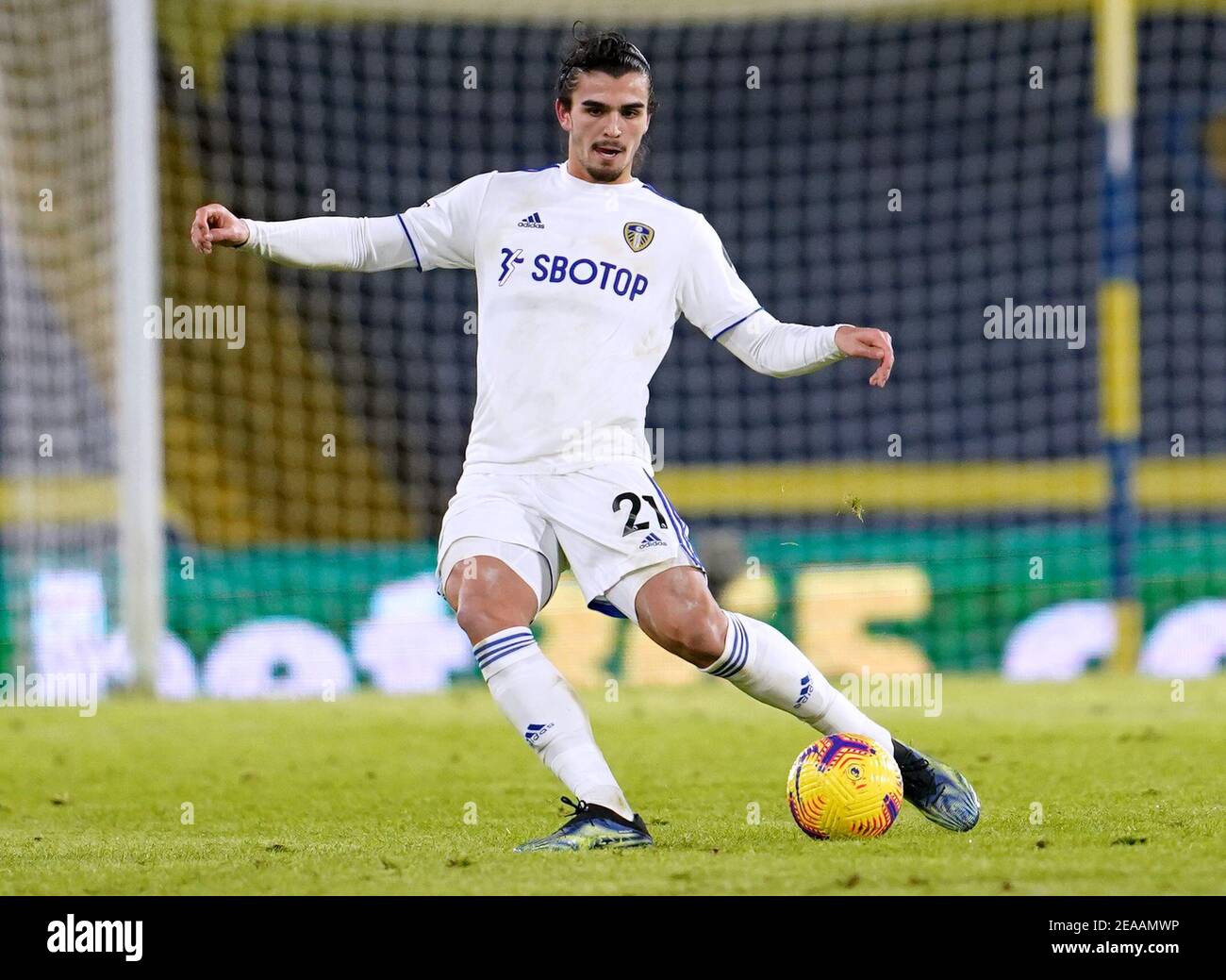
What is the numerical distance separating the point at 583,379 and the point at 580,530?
431mm

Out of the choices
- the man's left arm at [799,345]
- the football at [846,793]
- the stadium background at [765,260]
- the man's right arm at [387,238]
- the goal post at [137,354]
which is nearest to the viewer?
the football at [846,793]

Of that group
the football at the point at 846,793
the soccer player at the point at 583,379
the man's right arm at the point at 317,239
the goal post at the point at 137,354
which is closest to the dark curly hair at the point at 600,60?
the soccer player at the point at 583,379

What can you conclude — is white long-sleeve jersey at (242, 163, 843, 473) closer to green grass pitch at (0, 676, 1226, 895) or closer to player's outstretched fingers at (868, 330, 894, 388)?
player's outstretched fingers at (868, 330, 894, 388)

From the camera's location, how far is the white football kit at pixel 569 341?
5.21 m

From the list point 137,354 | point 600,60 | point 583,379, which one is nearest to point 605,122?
point 600,60

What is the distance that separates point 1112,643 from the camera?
39.4 ft

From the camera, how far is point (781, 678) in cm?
525

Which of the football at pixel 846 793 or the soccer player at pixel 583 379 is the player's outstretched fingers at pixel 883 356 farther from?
the football at pixel 846 793

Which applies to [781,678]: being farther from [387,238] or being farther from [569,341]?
[387,238]

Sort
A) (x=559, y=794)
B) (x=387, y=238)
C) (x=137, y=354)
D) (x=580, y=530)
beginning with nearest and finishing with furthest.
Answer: (x=580, y=530)
(x=387, y=238)
(x=559, y=794)
(x=137, y=354)

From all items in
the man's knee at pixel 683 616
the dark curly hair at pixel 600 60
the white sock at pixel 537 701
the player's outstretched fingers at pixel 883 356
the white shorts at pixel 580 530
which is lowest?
the white sock at pixel 537 701

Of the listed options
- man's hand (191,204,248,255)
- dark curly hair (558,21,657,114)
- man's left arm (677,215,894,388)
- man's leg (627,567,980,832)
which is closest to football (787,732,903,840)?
man's leg (627,567,980,832)

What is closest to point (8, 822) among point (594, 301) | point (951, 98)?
point (594, 301)
